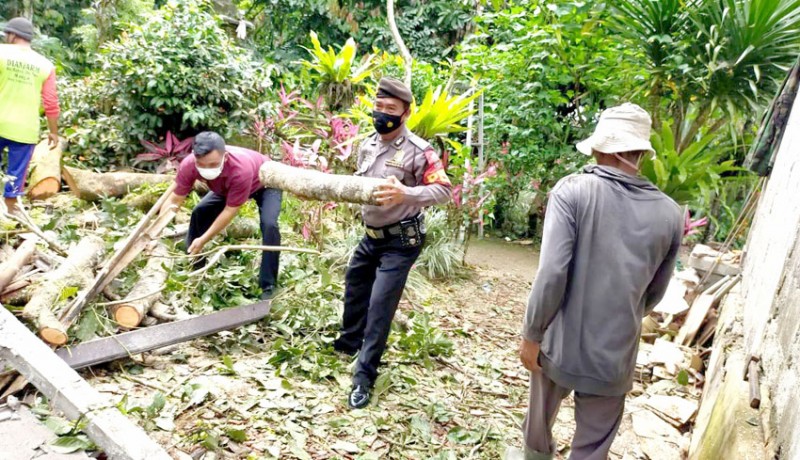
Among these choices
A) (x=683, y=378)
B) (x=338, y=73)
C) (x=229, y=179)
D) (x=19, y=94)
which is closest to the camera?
(x=229, y=179)

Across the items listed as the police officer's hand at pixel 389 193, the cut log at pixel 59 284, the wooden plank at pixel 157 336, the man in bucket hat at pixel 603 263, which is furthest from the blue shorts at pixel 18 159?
the man in bucket hat at pixel 603 263

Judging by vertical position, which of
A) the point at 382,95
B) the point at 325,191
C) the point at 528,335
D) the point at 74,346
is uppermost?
the point at 382,95

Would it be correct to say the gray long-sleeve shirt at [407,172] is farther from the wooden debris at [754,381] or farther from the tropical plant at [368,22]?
the tropical plant at [368,22]

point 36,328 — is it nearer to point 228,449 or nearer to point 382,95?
point 228,449

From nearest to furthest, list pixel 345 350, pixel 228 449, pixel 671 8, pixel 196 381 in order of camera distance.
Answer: pixel 228 449
pixel 196 381
pixel 345 350
pixel 671 8

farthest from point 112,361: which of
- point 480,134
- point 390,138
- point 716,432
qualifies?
point 480,134

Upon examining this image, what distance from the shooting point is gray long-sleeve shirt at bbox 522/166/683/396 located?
205 cm

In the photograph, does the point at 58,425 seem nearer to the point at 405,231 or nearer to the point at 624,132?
the point at 405,231

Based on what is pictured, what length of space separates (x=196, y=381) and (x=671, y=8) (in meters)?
5.61

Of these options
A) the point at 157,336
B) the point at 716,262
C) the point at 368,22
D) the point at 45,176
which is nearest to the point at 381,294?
the point at 157,336

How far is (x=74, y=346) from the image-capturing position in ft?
9.75

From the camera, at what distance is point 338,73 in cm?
695

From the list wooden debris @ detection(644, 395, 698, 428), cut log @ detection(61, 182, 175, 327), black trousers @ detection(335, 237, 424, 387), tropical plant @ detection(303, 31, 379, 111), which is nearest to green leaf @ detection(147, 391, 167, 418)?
cut log @ detection(61, 182, 175, 327)

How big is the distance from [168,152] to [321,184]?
15.3ft
